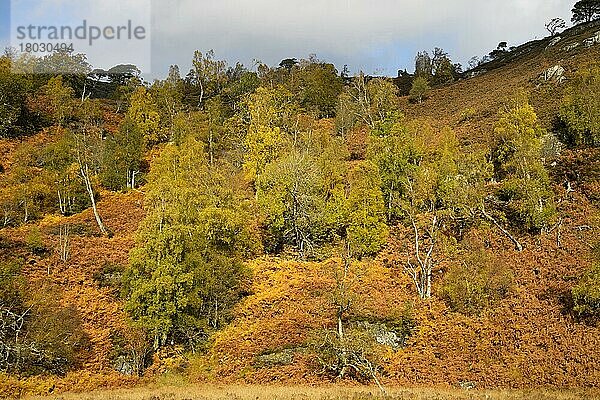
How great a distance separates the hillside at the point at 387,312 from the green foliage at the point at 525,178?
2.00 m

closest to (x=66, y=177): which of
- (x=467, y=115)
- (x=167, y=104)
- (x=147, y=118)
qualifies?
(x=147, y=118)

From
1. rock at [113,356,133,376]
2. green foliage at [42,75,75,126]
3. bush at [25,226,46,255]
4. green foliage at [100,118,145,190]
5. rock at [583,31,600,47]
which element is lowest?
rock at [113,356,133,376]

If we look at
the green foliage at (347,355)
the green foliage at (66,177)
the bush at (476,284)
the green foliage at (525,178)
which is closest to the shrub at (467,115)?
the green foliage at (525,178)

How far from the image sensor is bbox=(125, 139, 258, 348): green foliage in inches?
1377

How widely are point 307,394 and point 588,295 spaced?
18.4 metres

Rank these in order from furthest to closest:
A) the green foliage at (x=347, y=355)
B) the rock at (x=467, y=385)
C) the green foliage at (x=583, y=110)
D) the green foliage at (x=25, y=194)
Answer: the green foliage at (x=25, y=194)
the green foliage at (x=583, y=110)
the green foliage at (x=347, y=355)
the rock at (x=467, y=385)

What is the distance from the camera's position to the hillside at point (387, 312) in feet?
107

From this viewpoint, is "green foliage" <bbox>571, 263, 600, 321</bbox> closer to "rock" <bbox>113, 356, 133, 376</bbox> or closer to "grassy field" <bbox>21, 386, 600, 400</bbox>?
"grassy field" <bbox>21, 386, 600, 400</bbox>

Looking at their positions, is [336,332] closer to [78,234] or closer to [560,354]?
[560,354]

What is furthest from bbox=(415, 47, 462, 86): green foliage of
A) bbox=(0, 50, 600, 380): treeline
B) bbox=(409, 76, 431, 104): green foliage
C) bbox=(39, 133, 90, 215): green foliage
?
bbox=(39, 133, 90, 215): green foliage

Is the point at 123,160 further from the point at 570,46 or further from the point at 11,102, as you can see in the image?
the point at 570,46

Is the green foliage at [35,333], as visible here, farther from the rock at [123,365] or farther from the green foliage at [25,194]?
the green foliage at [25,194]

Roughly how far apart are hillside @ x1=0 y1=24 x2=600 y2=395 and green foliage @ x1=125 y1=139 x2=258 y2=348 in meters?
1.91

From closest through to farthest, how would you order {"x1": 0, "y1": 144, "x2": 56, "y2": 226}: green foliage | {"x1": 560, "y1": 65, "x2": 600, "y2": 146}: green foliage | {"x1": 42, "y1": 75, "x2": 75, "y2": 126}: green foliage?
1. {"x1": 560, "y1": 65, "x2": 600, "y2": 146}: green foliage
2. {"x1": 0, "y1": 144, "x2": 56, "y2": 226}: green foliage
3. {"x1": 42, "y1": 75, "x2": 75, "y2": 126}: green foliage
